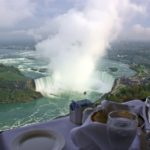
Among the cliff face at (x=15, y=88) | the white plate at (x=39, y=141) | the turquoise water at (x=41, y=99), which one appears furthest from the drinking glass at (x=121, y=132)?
the cliff face at (x=15, y=88)

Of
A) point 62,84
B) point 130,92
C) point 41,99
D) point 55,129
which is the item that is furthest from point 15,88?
point 55,129

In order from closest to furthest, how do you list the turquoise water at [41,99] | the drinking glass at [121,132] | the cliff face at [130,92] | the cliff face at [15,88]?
the drinking glass at [121,132]
the cliff face at [130,92]
the turquoise water at [41,99]
the cliff face at [15,88]

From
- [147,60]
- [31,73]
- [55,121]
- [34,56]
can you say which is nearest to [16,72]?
[31,73]

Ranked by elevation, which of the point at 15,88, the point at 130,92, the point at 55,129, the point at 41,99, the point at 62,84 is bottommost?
the point at 62,84

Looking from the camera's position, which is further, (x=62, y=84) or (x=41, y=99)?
(x=62, y=84)

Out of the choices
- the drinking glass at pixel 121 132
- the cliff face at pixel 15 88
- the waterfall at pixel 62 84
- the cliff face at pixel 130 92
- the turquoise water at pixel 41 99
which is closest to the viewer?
the drinking glass at pixel 121 132

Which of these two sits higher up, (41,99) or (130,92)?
(130,92)

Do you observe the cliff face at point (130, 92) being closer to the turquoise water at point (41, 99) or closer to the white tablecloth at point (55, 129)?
the white tablecloth at point (55, 129)

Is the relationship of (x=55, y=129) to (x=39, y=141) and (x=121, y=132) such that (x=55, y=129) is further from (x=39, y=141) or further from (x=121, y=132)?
(x=121, y=132)
